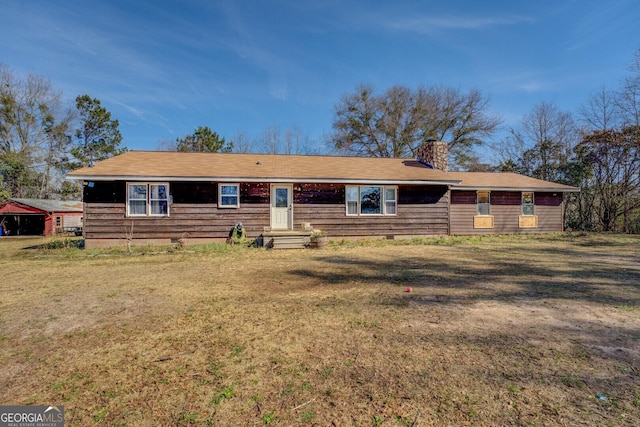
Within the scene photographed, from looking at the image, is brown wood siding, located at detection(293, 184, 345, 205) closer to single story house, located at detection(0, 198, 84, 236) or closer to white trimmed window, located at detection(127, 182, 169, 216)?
white trimmed window, located at detection(127, 182, 169, 216)

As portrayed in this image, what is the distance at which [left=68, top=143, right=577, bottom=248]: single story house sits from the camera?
38.1ft

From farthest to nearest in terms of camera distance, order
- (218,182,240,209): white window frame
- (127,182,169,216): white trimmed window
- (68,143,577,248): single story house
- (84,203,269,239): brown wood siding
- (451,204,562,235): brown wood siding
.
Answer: (451,204,562,235): brown wood siding → (218,182,240,209): white window frame → (127,182,169,216): white trimmed window → (68,143,577,248): single story house → (84,203,269,239): brown wood siding

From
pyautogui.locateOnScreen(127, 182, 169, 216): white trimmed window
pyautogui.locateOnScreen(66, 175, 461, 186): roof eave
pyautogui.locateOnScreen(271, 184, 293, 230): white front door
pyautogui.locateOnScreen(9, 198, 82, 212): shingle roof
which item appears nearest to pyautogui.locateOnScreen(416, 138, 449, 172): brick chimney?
pyautogui.locateOnScreen(66, 175, 461, 186): roof eave

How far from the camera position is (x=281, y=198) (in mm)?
12930

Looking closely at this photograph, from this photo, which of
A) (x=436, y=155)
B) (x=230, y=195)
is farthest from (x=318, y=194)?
(x=436, y=155)

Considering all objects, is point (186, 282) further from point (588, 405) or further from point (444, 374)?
point (588, 405)

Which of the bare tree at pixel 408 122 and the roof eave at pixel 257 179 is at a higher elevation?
the bare tree at pixel 408 122

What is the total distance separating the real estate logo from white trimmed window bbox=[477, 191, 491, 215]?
17.4 m

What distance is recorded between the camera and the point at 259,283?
626 cm

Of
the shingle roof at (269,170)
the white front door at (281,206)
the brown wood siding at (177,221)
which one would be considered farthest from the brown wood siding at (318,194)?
the brown wood siding at (177,221)

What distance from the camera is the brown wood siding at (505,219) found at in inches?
620

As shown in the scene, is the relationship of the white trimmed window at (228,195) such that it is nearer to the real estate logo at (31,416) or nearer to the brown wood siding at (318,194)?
the brown wood siding at (318,194)

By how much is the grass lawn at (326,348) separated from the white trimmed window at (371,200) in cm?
684

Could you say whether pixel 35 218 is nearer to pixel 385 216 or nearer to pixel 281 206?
pixel 281 206
